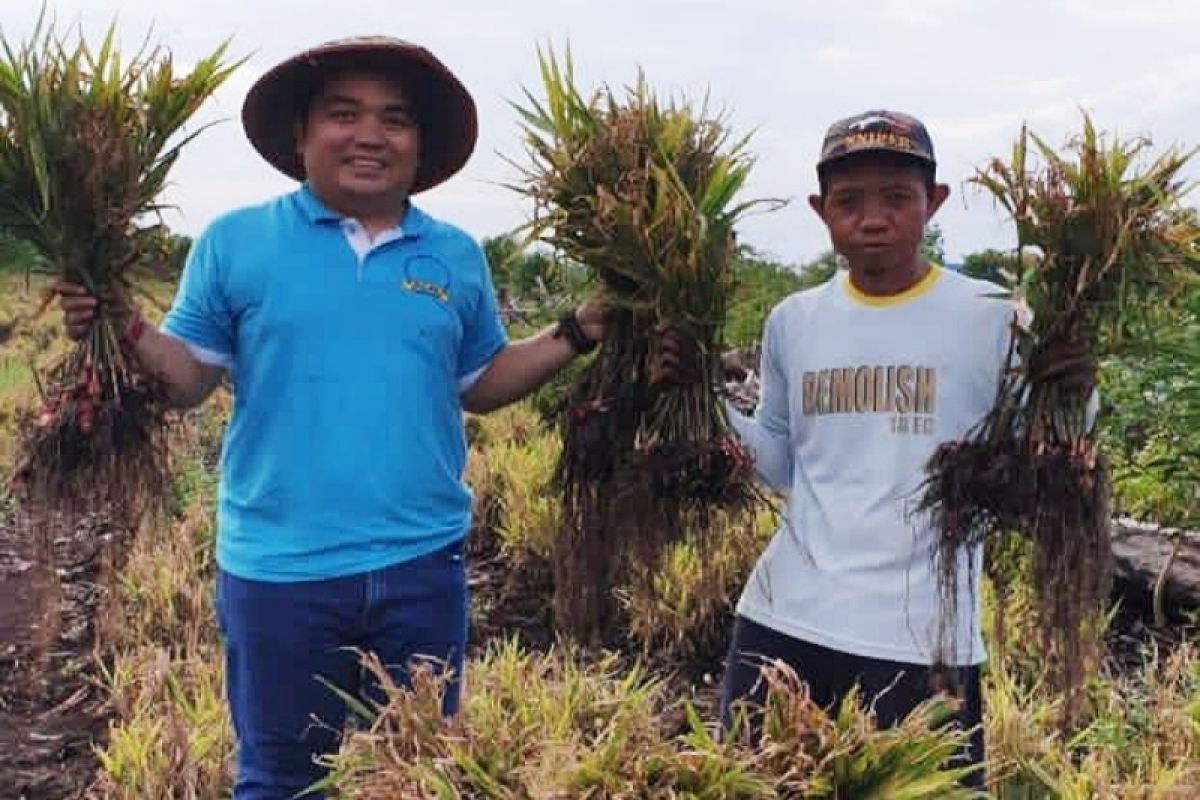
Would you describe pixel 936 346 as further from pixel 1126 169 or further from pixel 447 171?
pixel 447 171

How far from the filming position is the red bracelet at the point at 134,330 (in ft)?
7.95

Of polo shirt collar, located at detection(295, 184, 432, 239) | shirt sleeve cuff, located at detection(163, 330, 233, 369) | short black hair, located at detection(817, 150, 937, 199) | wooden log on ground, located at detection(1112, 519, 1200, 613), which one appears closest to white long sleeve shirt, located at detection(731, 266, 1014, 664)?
short black hair, located at detection(817, 150, 937, 199)

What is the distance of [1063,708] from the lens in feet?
9.29

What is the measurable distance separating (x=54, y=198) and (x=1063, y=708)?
2.36 metres

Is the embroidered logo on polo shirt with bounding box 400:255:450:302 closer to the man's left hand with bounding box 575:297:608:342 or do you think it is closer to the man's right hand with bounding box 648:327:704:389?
the man's left hand with bounding box 575:297:608:342

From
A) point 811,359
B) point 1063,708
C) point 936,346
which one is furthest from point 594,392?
point 1063,708

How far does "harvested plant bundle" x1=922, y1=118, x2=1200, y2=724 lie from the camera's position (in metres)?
2.25

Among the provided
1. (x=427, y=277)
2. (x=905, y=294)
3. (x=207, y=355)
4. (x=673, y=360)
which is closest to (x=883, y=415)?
(x=905, y=294)

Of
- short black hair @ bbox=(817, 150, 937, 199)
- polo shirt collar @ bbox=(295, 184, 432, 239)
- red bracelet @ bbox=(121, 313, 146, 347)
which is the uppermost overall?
short black hair @ bbox=(817, 150, 937, 199)

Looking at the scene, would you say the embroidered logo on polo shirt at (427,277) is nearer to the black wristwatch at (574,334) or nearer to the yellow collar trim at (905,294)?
the black wristwatch at (574,334)

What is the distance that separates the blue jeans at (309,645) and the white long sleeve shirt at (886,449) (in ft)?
2.34

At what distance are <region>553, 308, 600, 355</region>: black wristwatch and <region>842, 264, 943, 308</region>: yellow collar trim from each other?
1.86 ft

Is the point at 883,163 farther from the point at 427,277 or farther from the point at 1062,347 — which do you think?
the point at 427,277

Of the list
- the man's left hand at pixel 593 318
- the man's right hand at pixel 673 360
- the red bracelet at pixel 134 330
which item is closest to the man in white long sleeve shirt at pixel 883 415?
the man's right hand at pixel 673 360
